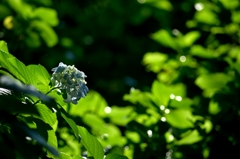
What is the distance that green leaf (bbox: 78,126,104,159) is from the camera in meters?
1.54

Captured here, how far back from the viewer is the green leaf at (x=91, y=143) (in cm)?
154

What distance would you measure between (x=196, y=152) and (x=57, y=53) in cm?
194

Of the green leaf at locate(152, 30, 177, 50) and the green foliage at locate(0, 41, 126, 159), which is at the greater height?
the green leaf at locate(152, 30, 177, 50)

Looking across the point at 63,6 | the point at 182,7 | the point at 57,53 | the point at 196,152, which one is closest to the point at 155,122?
the point at 196,152

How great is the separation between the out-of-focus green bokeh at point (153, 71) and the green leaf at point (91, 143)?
0.59 meters

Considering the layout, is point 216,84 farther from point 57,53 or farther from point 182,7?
point 182,7

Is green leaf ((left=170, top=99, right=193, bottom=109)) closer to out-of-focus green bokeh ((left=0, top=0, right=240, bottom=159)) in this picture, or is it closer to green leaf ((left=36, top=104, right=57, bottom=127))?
out-of-focus green bokeh ((left=0, top=0, right=240, bottom=159))

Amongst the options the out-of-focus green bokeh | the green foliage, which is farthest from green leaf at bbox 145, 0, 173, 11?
the green foliage

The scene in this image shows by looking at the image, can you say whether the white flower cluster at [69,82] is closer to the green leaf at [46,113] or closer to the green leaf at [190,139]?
the green leaf at [46,113]

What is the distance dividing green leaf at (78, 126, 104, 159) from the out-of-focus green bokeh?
59 cm

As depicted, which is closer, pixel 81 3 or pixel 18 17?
pixel 18 17

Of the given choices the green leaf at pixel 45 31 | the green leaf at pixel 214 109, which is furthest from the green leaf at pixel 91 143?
the green leaf at pixel 45 31

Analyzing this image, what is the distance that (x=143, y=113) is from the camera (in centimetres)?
238

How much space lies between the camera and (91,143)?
157 cm
